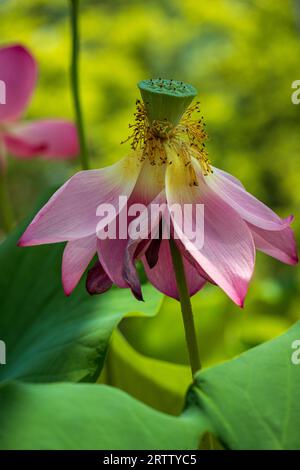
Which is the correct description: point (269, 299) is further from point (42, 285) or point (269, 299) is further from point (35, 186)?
point (35, 186)

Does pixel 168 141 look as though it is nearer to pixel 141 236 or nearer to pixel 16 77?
pixel 141 236

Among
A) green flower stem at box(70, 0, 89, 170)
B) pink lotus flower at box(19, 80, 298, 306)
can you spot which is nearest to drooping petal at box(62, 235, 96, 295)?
pink lotus flower at box(19, 80, 298, 306)

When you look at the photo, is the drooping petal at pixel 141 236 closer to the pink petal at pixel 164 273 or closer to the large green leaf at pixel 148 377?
the pink petal at pixel 164 273

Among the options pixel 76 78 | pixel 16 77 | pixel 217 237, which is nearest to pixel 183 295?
pixel 217 237

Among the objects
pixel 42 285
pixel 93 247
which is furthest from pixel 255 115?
pixel 93 247

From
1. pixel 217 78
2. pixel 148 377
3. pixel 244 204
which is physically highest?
pixel 244 204

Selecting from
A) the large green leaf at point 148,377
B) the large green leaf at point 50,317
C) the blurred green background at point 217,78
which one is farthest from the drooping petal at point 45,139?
the blurred green background at point 217,78

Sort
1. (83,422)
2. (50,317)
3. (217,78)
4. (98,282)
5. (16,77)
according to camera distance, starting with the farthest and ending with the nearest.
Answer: (217,78) < (16,77) < (50,317) < (98,282) < (83,422)
